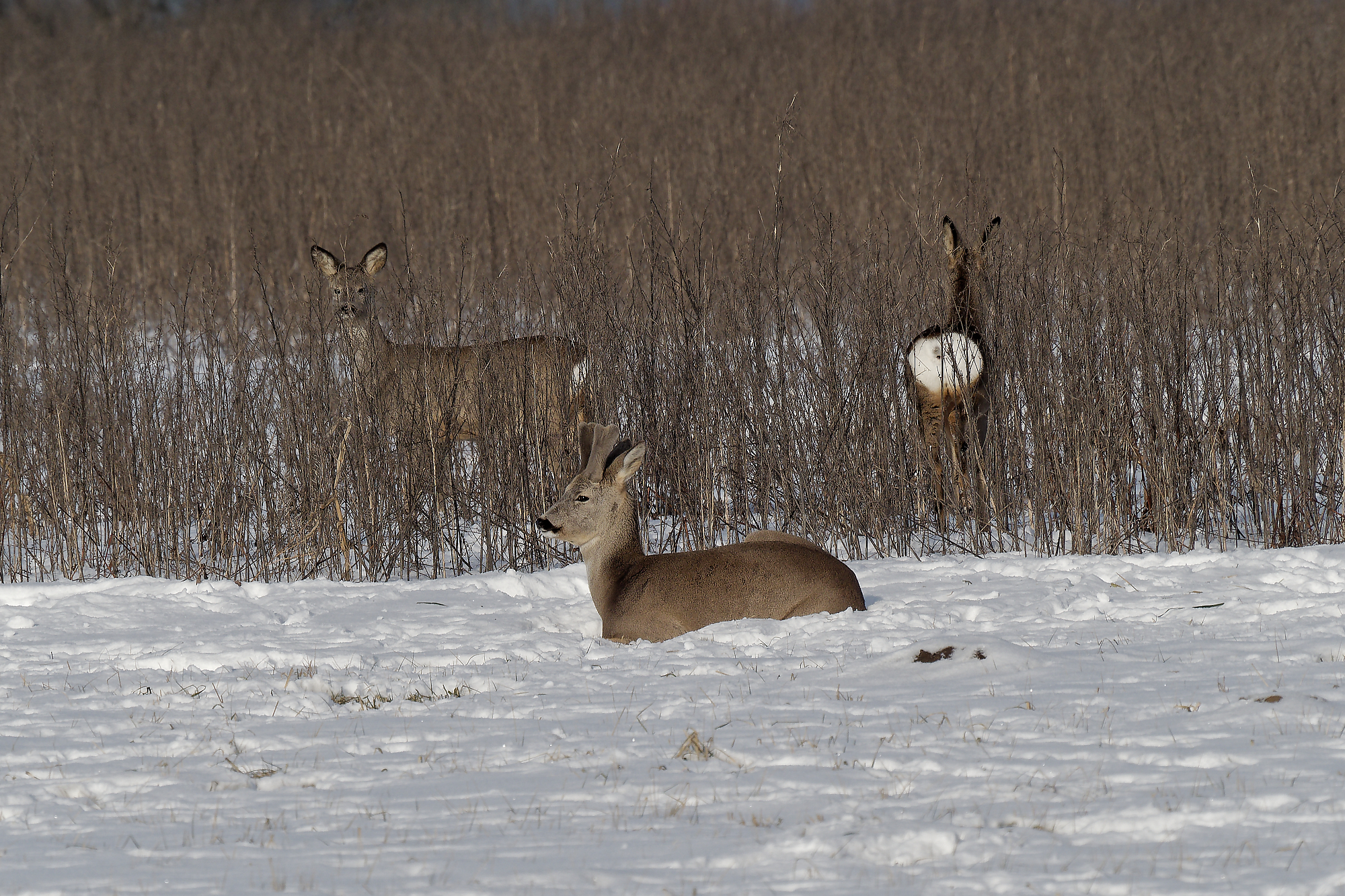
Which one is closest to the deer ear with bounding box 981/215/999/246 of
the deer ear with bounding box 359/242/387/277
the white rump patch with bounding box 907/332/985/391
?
the white rump patch with bounding box 907/332/985/391

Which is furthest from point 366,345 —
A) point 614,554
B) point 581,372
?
point 614,554

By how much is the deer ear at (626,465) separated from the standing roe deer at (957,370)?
2380 mm

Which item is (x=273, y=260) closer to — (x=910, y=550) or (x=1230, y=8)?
(x=910, y=550)

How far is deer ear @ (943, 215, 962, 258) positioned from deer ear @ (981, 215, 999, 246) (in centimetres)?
19

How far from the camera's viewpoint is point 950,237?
8.89 meters

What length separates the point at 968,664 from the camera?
5.05m

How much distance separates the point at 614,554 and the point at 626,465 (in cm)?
42

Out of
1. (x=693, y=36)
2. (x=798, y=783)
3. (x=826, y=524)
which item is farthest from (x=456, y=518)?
(x=693, y=36)

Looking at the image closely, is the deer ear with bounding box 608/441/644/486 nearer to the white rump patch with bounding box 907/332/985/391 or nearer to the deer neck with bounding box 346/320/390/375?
the deer neck with bounding box 346/320/390/375

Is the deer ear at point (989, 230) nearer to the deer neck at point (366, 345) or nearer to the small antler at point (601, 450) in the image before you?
the small antler at point (601, 450)

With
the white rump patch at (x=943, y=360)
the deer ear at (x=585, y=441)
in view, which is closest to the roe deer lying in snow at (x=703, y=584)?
the deer ear at (x=585, y=441)

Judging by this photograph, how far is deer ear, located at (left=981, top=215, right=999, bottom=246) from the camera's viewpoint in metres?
8.49

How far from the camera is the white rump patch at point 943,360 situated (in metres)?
8.42

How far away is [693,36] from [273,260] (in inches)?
456
